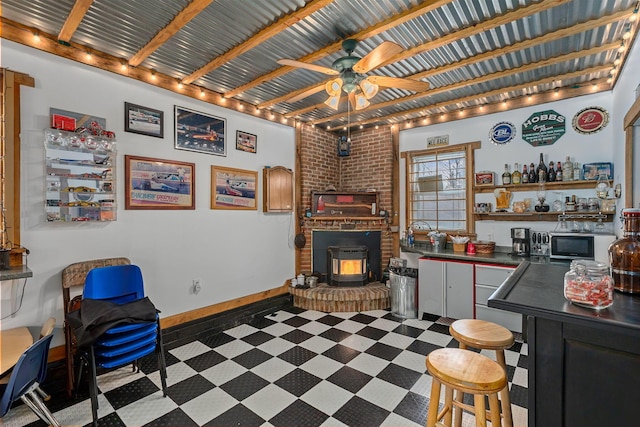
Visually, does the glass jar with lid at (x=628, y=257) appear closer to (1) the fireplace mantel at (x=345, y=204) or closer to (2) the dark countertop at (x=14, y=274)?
(2) the dark countertop at (x=14, y=274)

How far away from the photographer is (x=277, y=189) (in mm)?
4480

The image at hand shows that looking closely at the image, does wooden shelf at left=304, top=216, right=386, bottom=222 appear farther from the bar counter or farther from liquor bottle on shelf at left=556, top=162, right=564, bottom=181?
the bar counter

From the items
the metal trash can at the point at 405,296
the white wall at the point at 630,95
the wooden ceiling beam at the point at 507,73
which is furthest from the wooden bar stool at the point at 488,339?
the wooden ceiling beam at the point at 507,73

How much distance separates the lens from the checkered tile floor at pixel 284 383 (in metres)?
2.14

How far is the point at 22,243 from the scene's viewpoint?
7.89 feet

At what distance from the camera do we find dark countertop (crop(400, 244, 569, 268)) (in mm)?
3471

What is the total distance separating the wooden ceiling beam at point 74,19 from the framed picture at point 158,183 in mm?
1048

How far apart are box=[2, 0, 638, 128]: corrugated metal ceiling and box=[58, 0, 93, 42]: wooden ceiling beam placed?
0.23 ft

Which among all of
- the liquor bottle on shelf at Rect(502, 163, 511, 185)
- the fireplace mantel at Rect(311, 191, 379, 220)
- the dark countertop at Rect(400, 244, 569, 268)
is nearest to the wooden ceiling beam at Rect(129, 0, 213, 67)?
the fireplace mantel at Rect(311, 191, 379, 220)

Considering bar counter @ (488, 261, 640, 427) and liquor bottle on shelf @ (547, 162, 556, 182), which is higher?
liquor bottle on shelf @ (547, 162, 556, 182)

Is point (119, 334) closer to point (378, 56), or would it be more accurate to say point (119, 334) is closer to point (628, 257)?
point (378, 56)

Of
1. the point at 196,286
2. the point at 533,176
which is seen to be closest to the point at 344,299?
the point at 196,286

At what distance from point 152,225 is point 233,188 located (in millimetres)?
1103

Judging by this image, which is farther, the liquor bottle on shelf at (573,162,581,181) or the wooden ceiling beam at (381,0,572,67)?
the liquor bottle on shelf at (573,162,581,181)
